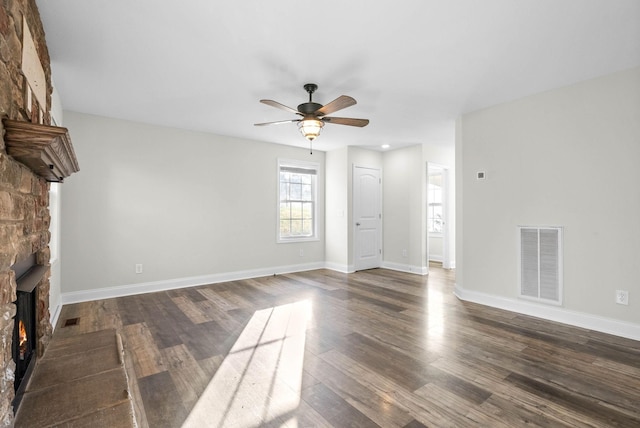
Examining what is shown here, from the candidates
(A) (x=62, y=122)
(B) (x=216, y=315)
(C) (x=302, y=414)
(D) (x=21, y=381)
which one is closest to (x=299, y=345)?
(C) (x=302, y=414)

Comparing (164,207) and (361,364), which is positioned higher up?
(164,207)

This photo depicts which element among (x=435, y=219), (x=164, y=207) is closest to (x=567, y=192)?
(x=435, y=219)

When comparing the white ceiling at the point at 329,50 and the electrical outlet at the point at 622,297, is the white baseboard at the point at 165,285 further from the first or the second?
the electrical outlet at the point at 622,297

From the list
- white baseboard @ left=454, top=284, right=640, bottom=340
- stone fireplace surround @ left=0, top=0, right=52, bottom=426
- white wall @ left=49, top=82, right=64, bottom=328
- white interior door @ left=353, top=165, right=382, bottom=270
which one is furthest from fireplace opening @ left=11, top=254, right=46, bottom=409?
white interior door @ left=353, top=165, right=382, bottom=270

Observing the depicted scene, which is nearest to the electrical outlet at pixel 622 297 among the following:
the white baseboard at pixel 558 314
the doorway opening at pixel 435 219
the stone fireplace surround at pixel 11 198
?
the white baseboard at pixel 558 314

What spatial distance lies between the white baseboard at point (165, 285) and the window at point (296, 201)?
60cm

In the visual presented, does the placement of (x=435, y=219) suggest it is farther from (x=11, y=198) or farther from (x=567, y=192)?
(x=11, y=198)

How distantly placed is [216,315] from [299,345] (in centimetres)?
125

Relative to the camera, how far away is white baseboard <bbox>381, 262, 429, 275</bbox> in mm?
5867

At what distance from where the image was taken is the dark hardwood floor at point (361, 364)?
1.84 meters

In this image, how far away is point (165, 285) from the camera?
4691 mm

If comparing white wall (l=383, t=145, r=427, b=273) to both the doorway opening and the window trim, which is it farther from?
the window trim

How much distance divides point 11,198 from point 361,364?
2.28 metres

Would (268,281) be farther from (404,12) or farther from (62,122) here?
(404,12)
